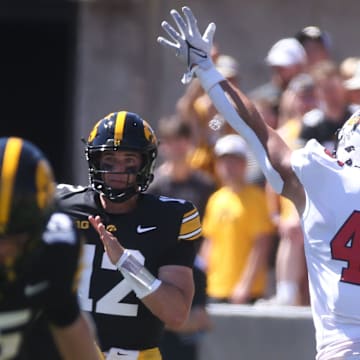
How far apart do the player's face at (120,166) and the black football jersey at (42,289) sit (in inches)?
61.7

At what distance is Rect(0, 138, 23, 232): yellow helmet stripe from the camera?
Answer: 3600 millimetres

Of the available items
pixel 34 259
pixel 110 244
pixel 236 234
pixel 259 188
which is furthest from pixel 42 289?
pixel 259 188

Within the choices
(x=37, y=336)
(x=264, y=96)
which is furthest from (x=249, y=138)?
(x=264, y=96)

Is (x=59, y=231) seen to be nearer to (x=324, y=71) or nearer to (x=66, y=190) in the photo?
(x=66, y=190)

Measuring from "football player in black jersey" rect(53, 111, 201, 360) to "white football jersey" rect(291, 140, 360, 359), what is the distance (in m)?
0.53

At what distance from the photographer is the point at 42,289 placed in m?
3.79

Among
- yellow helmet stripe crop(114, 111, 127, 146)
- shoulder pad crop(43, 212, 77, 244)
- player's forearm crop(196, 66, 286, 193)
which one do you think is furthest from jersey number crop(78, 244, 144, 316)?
shoulder pad crop(43, 212, 77, 244)

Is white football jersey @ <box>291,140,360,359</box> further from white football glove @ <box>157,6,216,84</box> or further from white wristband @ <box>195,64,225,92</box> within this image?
white football glove @ <box>157,6,216,84</box>

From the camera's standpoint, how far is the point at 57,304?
380 cm

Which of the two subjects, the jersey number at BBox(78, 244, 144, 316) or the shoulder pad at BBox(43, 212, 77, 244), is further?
the jersey number at BBox(78, 244, 144, 316)

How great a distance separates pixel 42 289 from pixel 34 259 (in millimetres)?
102

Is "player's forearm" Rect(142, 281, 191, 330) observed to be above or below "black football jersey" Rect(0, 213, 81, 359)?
below

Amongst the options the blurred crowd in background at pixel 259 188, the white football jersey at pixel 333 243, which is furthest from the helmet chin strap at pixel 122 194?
the blurred crowd in background at pixel 259 188

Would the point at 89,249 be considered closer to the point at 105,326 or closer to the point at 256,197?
the point at 105,326
